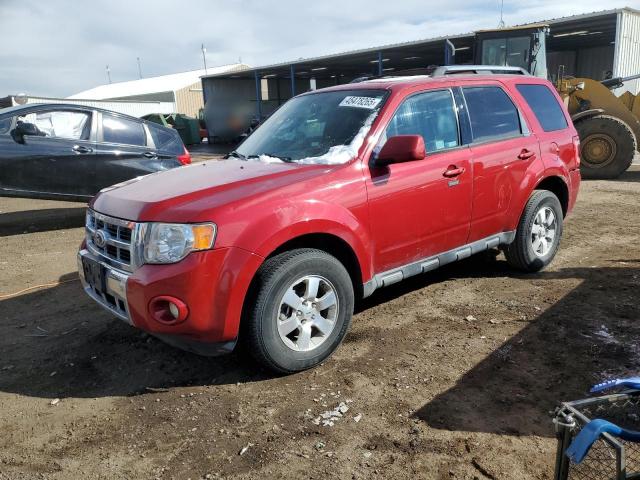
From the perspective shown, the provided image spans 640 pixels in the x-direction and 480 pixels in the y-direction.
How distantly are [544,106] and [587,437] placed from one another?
13.8ft

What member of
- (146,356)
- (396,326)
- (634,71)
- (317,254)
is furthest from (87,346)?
(634,71)

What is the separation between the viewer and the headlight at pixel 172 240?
2.88 metres

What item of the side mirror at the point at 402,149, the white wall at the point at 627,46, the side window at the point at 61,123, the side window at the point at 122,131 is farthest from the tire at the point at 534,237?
the white wall at the point at 627,46

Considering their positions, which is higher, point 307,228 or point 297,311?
point 307,228

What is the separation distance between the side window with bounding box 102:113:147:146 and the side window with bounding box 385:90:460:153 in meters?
5.24

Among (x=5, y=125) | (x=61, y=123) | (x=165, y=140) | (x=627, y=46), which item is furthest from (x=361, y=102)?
(x=627, y=46)

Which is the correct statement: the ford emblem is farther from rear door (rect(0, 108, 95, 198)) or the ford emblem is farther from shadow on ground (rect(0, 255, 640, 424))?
rear door (rect(0, 108, 95, 198))

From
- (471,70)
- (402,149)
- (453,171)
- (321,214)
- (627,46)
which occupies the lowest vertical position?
(321,214)

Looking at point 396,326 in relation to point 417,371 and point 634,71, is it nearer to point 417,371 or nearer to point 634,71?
point 417,371

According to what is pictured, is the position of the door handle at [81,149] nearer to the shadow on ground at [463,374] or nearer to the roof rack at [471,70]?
the shadow on ground at [463,374]

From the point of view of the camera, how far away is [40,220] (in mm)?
8586

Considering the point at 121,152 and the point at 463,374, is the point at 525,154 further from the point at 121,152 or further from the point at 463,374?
the point at 121,152

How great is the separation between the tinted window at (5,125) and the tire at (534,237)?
22.2ft

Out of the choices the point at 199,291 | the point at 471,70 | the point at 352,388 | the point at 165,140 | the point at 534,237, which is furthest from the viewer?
the point at 165,140
